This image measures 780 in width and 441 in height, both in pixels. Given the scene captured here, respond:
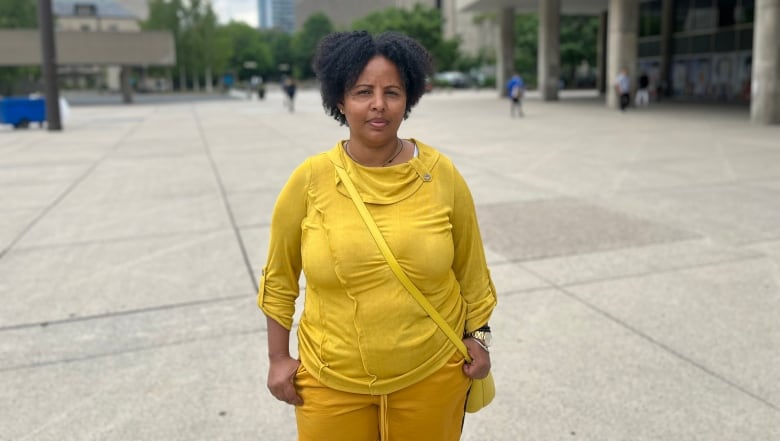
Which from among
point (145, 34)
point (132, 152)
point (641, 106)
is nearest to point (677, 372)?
point (132, 152)

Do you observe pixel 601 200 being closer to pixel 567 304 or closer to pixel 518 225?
pixel 518 225

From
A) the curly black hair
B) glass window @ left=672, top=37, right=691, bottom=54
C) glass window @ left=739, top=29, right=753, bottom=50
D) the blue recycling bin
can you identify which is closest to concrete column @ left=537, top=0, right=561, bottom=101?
glass window @ left=672, top=37, right=691, bottom=54

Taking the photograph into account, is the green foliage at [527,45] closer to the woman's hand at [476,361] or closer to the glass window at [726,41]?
the glass window at [726,41]

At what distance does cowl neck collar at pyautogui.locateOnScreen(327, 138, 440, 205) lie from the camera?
1882mm

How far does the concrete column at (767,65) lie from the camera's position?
18.3 m

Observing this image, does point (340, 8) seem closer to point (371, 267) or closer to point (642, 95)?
point (642, 95)

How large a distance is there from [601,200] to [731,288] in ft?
12.0

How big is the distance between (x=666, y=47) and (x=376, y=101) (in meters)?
38.2

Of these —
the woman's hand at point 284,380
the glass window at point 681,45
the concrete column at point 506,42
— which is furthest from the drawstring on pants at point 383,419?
the concrete column at point 506,42

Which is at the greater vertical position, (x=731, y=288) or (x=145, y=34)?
(x=145, y=34)

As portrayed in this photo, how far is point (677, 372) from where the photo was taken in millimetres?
3908

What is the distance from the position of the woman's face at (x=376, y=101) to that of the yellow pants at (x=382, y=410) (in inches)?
27.3

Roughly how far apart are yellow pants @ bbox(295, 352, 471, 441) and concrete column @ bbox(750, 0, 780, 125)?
19863mm

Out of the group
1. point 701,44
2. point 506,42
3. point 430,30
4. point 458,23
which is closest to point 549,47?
point 506,42
